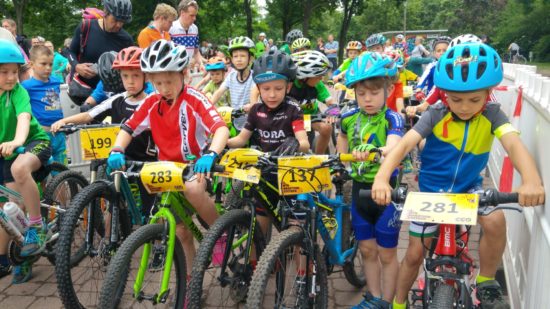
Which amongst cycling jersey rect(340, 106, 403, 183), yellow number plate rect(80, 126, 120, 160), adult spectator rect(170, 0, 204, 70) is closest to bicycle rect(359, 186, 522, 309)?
cycling jersey rect(340, 106, 403, 183)

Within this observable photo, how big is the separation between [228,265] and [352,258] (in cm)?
112

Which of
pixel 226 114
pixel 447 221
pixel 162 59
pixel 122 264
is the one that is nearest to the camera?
pixel 447 221

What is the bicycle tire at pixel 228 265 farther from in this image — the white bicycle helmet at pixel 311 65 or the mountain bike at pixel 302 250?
the white bicycle helmet at pixel 311 65

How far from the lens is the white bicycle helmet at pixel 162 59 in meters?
3.76

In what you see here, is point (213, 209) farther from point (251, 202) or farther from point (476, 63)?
point (476, 63)

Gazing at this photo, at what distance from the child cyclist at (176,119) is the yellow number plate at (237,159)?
0.33 meters

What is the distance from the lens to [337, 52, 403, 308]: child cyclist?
360cm

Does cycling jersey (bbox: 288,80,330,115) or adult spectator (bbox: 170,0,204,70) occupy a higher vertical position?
adult spectator (bbox: 170,0,204,70)

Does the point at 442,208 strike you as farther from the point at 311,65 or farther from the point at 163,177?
the point at 311,65

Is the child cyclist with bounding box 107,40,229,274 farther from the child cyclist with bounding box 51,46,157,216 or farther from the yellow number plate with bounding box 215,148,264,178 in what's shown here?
the child cyclist with bounding box 51,46,157,216

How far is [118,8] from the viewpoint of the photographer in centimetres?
583

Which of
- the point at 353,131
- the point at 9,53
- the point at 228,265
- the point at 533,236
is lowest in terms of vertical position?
the point at 228,265

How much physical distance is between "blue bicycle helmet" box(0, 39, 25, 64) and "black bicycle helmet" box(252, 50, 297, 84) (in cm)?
214

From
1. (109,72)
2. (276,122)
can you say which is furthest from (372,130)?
(109,72)
